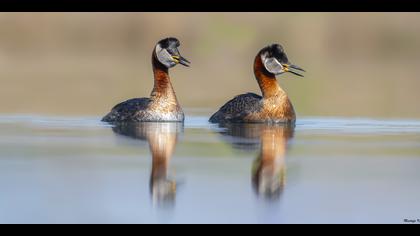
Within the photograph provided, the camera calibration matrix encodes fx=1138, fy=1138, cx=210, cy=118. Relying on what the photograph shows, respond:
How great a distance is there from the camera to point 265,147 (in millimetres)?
14234

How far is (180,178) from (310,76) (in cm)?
1843

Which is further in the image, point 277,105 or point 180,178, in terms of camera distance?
point 277,105

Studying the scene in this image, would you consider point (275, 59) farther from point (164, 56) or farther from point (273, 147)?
point (273, 147)

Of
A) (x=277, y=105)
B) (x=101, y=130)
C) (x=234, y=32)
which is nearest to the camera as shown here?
(x=101, y=130)

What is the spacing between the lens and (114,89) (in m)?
26.3

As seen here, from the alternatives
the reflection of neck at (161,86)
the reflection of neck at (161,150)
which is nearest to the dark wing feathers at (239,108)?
the reflection of neck at (161,86)

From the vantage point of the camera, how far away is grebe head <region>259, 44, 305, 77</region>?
61.4 feet

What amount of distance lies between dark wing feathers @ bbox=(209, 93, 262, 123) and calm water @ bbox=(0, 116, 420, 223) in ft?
3.83

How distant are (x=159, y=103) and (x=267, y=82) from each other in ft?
6.24

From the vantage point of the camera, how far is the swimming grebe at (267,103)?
18.2 metres
